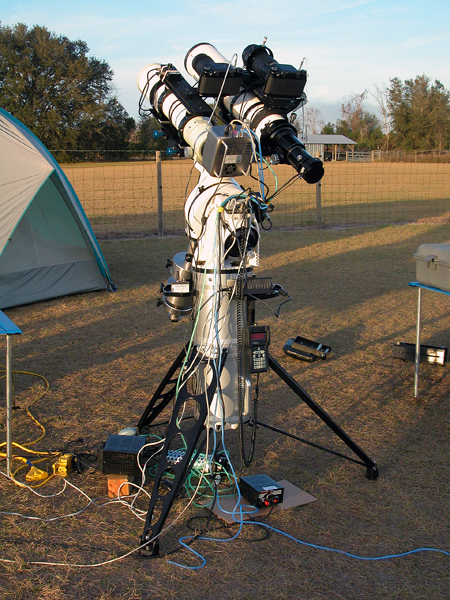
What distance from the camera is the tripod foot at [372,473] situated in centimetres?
323

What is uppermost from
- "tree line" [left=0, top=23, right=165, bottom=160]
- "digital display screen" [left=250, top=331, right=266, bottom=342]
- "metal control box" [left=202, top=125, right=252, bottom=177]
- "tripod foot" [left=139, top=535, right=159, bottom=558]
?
"tree line" [left=0, top=23, right=165, bottom=160]

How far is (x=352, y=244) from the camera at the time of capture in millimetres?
10688

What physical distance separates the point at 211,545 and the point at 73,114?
4457 centimetres

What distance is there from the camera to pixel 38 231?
6.85 m

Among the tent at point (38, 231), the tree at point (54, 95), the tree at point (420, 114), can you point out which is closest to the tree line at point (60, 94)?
the tree at point (54, 95)

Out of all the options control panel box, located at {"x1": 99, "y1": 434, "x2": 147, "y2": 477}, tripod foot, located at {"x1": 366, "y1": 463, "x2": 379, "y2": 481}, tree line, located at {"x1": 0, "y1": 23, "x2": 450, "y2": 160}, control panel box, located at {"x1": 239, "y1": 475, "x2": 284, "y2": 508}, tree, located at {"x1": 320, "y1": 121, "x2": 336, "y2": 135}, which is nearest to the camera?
control panel box, located at {"x1": 239, "y1": 475, "x2": 284, "y2": 508}

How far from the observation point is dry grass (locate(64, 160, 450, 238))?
45.0 ft

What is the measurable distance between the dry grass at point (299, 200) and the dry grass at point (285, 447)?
613cm

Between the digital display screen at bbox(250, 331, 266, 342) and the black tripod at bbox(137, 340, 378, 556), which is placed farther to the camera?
the digital display screen at bbox(250, 331, 266, 342)

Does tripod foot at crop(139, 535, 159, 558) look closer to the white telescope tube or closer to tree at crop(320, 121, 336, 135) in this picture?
the white telescope tube

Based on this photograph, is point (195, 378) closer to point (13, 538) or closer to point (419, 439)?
point (13, 538)

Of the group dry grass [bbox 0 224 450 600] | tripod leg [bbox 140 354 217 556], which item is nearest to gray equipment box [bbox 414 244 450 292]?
dry grass [bbox 0 224 450 600]

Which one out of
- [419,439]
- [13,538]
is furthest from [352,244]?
[13,538]

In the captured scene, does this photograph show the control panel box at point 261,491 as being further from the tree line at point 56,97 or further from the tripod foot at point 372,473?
the tree line at point 56,97
